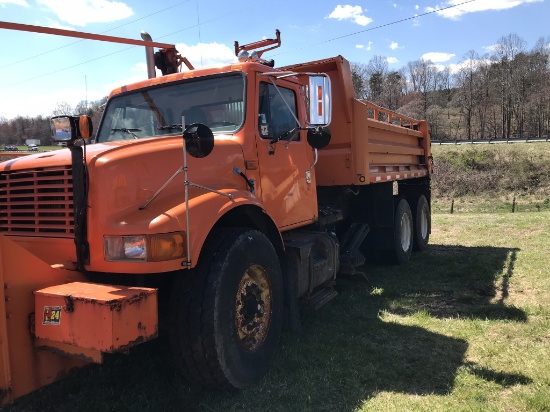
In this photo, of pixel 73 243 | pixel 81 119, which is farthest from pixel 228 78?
pixel 73 243

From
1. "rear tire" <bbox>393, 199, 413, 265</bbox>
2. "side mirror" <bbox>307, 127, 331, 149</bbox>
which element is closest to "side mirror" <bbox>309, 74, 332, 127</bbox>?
"side mirror" <bbox>307, 127, 331, 149</bbox>

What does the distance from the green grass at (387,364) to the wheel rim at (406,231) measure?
1.60 m

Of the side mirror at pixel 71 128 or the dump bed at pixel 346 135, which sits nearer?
the side mirror at pixel 71 128

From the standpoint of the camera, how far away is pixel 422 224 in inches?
356

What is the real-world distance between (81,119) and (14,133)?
3.97 meters

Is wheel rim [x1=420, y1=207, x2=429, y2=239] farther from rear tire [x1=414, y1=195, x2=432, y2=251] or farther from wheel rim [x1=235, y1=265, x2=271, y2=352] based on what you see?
wheel rim [x1=235, y1=265, x2=271, y2=352]

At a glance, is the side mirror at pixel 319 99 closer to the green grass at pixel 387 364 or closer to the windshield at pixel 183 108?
the windshield at pixel 183 108

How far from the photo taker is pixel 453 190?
85.8 feet

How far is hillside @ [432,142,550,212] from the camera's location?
76.2 feet

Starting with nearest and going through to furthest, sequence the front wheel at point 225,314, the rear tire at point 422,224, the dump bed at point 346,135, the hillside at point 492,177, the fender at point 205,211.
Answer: the fender at point 205,211 < the front wheel at point 225,314 < the dump bed at point 346,135 < the rear tire at point 422,224 < the hillside at point 492,177

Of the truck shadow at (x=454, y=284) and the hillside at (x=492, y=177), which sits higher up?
the hillside at (x=492, y=177)

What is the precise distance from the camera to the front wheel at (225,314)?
9.69 ft

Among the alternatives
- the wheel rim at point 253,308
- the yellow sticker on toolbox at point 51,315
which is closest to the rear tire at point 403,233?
the wheel rim at point 253,308

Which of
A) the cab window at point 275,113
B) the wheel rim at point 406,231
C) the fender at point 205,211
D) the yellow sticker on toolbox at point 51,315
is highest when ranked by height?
the cab window at point 275,113
